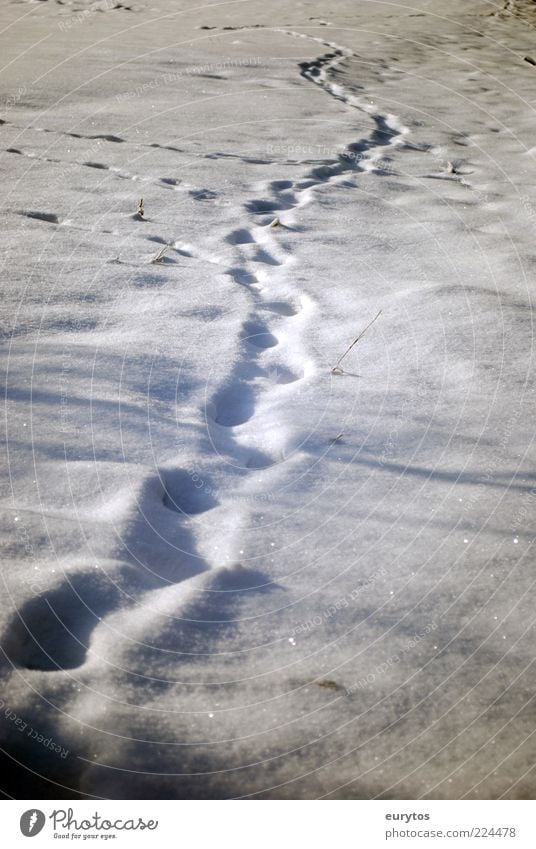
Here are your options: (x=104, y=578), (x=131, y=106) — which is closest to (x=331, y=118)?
(x=131, y=106)

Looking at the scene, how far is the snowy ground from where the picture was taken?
4.21 feet

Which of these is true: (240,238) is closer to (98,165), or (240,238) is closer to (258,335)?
(258,335)

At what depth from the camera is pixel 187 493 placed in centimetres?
181

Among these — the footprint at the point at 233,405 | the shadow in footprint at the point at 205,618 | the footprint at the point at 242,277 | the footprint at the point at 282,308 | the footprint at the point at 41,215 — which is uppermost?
the footprint at the point at 41,215

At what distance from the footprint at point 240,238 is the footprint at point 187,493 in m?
1.56

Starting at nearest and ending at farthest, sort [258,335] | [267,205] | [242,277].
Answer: [258,335]
[242,277]
[267,205]

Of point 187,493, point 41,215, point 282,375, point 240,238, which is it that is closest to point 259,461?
point 187,493

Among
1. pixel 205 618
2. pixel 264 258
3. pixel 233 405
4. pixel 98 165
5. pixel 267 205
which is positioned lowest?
pixel 205 618

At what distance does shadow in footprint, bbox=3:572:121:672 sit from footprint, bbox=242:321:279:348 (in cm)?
117

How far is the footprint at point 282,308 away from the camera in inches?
104

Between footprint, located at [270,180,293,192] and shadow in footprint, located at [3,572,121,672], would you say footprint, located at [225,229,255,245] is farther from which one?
shadow in footprint, located at [3,572,121,672]

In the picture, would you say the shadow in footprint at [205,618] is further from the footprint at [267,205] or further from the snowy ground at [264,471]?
the footprint at [267,205]

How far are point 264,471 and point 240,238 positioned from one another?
5.27 ft

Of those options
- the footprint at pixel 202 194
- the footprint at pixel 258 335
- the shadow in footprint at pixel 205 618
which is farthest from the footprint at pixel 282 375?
the footprint at pixel 202 194
